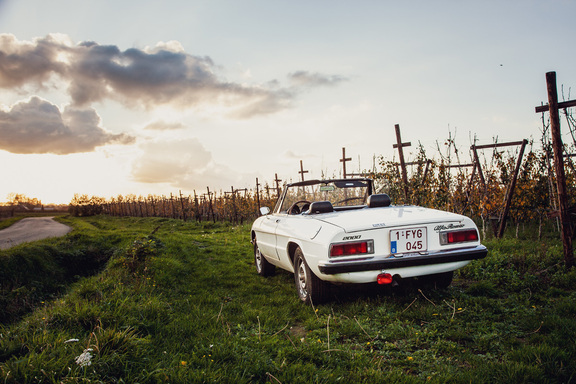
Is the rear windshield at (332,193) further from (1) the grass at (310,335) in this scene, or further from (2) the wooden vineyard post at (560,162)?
(2) the wooden vineyard post at (560,162)

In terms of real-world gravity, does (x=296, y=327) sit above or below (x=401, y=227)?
below

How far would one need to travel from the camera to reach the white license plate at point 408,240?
3996 millimetres

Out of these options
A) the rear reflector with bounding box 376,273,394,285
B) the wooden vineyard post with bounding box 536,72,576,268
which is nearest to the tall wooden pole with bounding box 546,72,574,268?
the wooden vineyard post with bounding box 536,72,576,268

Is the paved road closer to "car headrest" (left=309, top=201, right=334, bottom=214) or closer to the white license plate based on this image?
"car headrest" (left=309, top=201, right=334, bottom=214)

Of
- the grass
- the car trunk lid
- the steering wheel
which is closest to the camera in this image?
the grass

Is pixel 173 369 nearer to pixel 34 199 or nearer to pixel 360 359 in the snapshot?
pixel 360 359

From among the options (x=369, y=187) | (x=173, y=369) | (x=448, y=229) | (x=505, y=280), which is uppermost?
(x=369, y=187)

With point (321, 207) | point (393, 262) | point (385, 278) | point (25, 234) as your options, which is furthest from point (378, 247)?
point (25, 234)

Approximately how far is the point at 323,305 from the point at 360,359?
1578 millimetres

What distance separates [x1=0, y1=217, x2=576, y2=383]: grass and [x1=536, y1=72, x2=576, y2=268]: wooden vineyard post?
328 millimetres

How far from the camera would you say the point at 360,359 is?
9.69 feet

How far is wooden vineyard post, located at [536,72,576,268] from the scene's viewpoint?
18.5 feet

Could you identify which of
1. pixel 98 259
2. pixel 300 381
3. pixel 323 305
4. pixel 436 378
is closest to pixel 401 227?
pixel 323 305

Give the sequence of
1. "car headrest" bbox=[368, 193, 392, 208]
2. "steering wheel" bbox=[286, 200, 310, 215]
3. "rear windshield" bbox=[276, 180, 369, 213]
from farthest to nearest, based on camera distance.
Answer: "steering wheel" bbox=[286, 200, 310, 215] → "rear windshield" bbox=[276, 180, 369, 213] → "car headrest" bbox=[368, 193, 392, 208]
